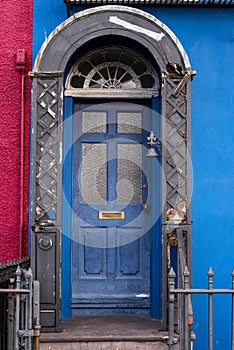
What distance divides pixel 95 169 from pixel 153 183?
2.67 feet

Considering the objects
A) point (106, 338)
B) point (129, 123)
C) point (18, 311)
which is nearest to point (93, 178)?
point (129, 123)

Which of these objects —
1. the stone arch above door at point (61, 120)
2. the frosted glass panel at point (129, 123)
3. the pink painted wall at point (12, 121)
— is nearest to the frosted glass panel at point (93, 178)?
the frosted glass panel at point (129, 123)

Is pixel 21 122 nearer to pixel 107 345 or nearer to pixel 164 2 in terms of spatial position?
pixel 164 2

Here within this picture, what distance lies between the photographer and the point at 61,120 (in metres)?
6.90

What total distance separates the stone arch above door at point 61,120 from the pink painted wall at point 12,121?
85cm

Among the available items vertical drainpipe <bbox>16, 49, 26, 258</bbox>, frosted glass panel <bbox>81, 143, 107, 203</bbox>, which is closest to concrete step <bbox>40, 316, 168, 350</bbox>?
vertical drainpipe <bbox>16, 49, 26, 258</bbox>

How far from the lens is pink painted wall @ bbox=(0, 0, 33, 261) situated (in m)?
7.62

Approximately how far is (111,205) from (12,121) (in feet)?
5.67

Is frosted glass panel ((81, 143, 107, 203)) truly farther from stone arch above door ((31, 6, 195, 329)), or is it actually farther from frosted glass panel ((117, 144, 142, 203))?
Answer: stone arch above door ((31, 6, 195, 329))

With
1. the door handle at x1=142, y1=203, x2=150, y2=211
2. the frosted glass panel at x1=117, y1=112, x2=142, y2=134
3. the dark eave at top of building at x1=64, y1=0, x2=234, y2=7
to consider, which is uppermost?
the dark eave at top of building at x1=64, y1=0, x2=234, y2=7

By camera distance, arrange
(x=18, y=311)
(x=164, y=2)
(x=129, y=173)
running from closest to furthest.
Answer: (x=18, y=311), (x=164, y=2), (x=129, y=173)

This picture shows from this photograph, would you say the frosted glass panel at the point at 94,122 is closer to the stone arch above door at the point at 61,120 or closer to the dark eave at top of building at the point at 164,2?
the stone arch above door at the point at 61,120

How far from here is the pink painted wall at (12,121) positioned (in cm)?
762

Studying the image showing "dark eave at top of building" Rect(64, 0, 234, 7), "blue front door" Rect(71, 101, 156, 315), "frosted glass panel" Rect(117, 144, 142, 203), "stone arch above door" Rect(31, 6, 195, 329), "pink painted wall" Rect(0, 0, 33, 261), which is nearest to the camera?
"stone arch above door" Rect(31, 6, 195, 329)
